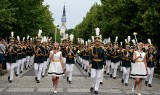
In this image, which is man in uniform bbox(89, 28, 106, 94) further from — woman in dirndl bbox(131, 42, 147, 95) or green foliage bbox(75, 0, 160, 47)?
green foliage bbox(75, 0, 160, 47)

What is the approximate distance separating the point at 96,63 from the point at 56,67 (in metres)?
1.48

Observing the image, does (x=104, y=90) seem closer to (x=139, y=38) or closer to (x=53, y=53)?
(x=53, y=53)

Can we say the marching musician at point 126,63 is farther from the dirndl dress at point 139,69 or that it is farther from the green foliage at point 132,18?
the green foliage at point 132,18

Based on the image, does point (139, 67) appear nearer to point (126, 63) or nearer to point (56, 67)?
point (56, 67)

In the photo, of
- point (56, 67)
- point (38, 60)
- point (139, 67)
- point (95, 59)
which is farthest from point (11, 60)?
point (139, 67)

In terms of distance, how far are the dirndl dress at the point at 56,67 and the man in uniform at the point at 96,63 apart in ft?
3.85

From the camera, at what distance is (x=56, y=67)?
16.5 m

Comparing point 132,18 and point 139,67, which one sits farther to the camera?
point 132,18

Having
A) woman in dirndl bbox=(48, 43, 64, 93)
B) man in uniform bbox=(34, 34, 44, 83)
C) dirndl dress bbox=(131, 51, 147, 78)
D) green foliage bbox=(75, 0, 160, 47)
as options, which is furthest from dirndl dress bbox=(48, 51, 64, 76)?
green foliage bbox=(75, 0, 160, 47)

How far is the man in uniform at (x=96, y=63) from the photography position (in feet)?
54.0

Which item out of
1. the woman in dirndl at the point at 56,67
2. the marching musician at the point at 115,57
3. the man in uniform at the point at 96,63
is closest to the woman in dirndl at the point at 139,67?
the man in uniform at the point at 96,63

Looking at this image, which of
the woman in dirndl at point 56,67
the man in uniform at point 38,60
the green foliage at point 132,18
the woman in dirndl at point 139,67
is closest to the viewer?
the woman in dirndl at point 139,67

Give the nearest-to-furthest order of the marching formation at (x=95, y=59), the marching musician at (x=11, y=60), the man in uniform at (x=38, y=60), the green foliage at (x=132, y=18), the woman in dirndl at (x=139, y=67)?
1. the woman in dirndl at (x=139, y=67)
2. the marching formation at (x=95, y=59)
3. the marching musician at (x=11, y=60)
4. the man in uniform at (x=38, y=60)
5. the green foliage at (x=132, y=18)

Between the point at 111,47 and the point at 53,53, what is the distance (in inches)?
383
